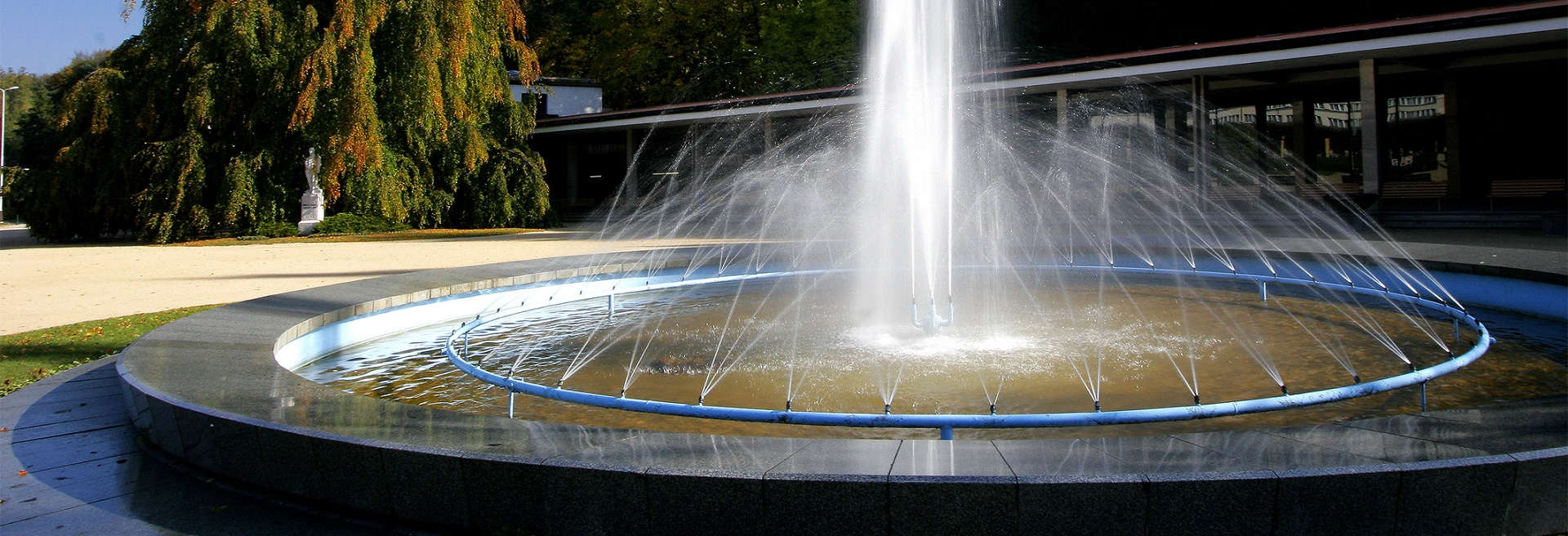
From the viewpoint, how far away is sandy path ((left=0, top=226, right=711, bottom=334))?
11984 mm

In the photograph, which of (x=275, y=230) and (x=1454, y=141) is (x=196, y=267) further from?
(x=1454, y=141)

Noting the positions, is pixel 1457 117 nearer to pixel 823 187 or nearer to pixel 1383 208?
pixel 1383 208

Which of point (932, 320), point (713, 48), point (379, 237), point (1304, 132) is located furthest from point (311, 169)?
point (1304, 132)

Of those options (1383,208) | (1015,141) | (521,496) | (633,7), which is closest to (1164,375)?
(521,496)

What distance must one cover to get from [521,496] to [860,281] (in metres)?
7.48

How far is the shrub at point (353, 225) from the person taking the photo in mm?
25603

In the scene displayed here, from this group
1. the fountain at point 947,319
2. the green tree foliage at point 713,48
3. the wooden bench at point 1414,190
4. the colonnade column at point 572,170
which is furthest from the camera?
the colonnade column at point 572,170

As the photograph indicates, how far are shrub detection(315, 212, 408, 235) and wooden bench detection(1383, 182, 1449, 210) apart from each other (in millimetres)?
24058

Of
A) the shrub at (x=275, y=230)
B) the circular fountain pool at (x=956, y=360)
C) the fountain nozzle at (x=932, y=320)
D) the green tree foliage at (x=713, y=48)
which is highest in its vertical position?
the green tree foliage at (x=713, y=48)

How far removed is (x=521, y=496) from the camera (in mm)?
3600

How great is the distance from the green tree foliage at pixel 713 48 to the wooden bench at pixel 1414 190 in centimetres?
1622

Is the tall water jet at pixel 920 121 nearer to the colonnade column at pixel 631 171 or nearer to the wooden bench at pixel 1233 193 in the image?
the wooden bench at pixel 1233 193

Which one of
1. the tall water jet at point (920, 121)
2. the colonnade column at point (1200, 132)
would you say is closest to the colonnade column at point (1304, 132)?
the colonnade column at point (1200, 132)

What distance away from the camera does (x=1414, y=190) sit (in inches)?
903
